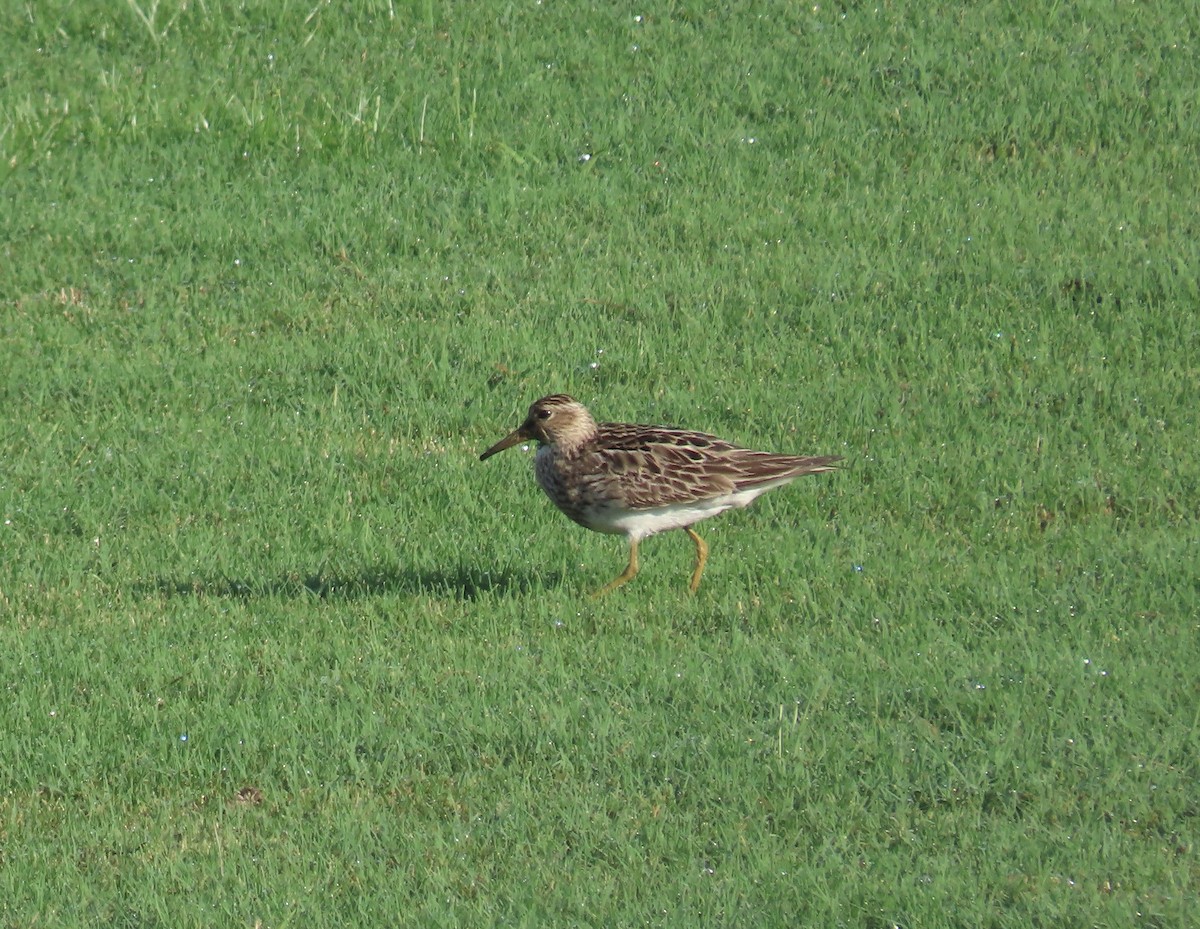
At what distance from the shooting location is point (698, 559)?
31.1ft

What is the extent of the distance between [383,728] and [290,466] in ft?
11.2

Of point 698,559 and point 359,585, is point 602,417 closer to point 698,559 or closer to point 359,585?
point 698,559

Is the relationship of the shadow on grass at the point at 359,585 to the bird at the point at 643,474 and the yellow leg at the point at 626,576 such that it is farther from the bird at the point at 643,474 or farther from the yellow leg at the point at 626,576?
the bird at the point at 643,474

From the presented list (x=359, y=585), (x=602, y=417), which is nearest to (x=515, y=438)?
(x=359, y=585)

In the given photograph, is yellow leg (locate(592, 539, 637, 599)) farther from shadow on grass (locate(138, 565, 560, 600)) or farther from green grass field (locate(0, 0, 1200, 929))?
shadow on grass (locate(138, 565, 560, 600))

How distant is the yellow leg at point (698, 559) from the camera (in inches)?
360

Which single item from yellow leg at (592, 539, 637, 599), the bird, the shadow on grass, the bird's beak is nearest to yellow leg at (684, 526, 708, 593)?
the bird

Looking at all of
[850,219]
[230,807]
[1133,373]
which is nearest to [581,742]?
[230,807]

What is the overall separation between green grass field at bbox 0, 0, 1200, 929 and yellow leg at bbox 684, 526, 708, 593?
57 millimetres

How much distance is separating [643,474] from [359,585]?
5.27 feet

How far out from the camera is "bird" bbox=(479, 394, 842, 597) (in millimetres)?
8992

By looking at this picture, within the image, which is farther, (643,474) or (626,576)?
(626,576)

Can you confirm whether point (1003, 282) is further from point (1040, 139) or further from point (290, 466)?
point (290, 466)

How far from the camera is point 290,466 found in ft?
35.3
